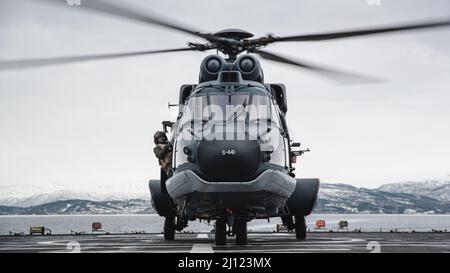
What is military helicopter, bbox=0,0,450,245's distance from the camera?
487 inches

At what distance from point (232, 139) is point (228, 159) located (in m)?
0.50

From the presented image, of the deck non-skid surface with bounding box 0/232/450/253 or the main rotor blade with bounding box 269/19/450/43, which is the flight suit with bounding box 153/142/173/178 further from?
the main rotor blade with bounding box 269/19/450/43

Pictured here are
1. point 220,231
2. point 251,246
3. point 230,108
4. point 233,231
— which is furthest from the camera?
point 233,231

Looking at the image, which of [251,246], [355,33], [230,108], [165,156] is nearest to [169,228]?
[165,156]

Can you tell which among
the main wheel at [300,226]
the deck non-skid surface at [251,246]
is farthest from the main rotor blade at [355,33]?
the main wheel at [300,226]

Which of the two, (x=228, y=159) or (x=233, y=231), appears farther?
(x=233, y=231)

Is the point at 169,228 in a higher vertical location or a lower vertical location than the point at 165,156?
lower

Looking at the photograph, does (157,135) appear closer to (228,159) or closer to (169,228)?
(169,228)

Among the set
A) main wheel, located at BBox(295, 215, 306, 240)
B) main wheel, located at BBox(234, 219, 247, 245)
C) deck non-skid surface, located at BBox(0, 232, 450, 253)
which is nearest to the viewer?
deck non-skid surface, located at BBox(0, 232, 450, 253)

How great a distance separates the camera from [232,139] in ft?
40.9

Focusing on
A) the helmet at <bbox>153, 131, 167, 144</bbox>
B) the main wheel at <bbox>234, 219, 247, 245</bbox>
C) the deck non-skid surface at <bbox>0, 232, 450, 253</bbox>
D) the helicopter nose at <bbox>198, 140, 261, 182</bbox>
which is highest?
the helmet at <bbox>153, 131, 167, 144</bbox>

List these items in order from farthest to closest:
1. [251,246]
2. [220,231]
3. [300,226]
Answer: [300,226] < [251,246] < [220,231]

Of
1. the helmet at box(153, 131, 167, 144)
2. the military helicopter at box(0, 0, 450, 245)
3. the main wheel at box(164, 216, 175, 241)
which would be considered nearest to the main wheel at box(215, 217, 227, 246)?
the military helicopter at box(0, 0, 450, 245)
